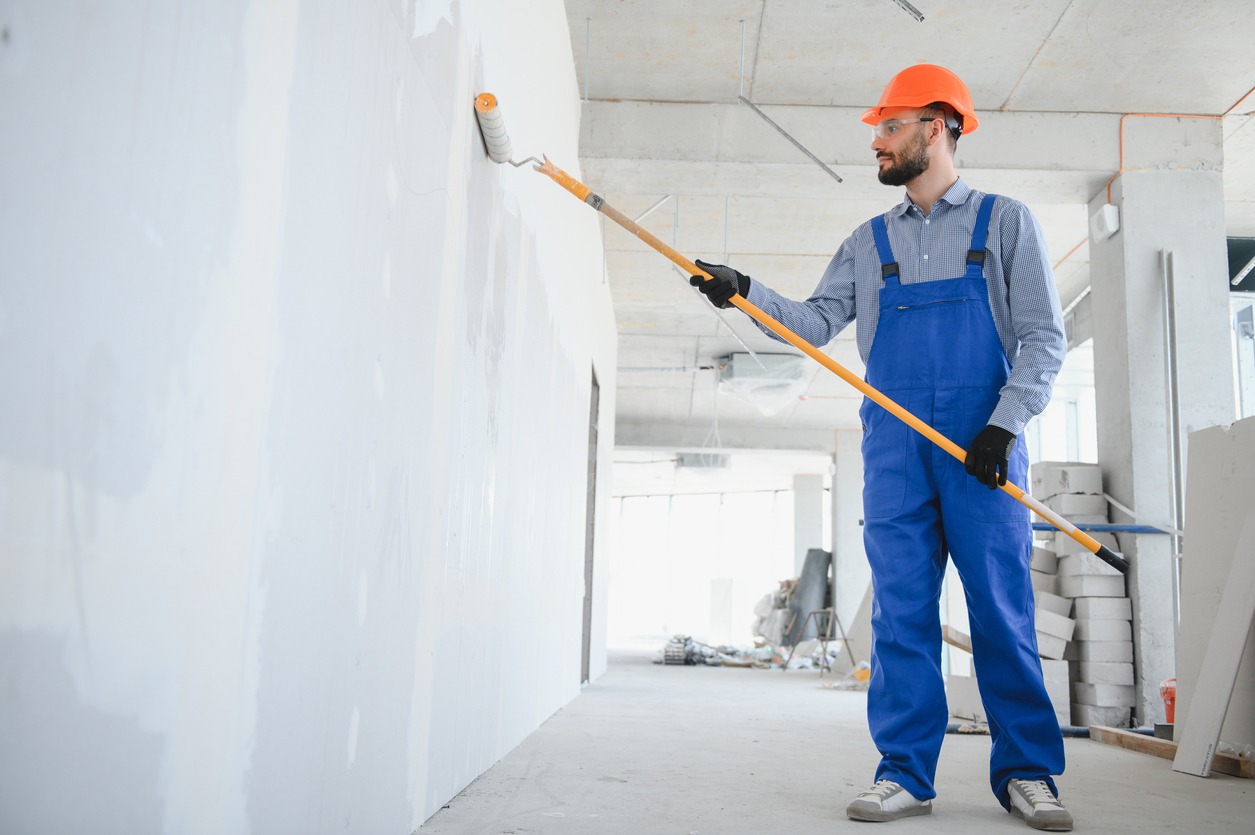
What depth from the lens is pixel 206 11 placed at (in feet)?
2.97

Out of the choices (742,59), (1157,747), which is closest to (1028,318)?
(1157,747)

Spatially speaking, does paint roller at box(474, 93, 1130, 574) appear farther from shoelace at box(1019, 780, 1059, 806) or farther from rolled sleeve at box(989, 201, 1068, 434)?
shoelace at box(1019, 780, 1059, 806)

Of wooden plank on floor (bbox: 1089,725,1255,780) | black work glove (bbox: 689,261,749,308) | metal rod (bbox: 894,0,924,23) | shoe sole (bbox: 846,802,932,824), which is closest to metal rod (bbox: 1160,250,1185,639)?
wooden plank on floor (bbox: 1089,725,1255,780)

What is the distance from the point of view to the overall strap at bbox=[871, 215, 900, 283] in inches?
85.2

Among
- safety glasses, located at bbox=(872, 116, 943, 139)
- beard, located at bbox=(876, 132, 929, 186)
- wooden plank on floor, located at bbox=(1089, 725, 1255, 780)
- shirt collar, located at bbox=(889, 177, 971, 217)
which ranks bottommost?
wooden plank on floor, located at bbox=(1089, 725, 1255, 780)

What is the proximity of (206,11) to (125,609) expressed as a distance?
1.72 feet

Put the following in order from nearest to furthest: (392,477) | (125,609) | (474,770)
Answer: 1. (125,609)
2. (392,477)
3. (474,770)

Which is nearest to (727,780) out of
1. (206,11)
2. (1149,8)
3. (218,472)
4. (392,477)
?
(392,477)

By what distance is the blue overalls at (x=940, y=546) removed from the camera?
6.50 feet

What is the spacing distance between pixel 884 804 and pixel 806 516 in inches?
468

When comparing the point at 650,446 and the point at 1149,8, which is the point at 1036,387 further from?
the point at 650,446

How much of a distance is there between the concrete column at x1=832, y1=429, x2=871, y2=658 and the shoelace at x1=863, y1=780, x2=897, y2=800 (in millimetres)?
9357

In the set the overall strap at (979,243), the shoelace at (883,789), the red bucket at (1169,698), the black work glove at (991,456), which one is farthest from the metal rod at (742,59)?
the shoelace at (883,789)

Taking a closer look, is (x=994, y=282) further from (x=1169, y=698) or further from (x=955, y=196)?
(x=1169, y=698)
